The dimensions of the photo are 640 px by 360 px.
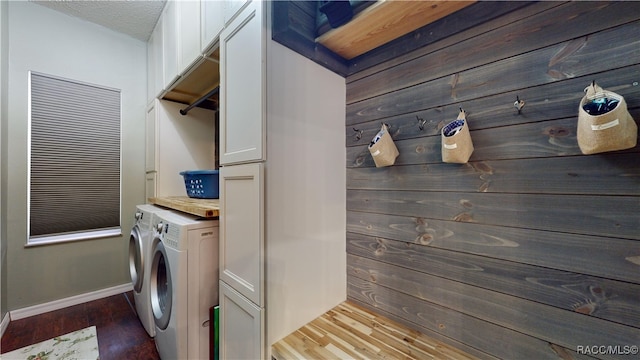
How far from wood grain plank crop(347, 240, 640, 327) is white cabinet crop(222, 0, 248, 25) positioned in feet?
4.67

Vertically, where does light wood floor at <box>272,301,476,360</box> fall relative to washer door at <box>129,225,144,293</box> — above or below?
below

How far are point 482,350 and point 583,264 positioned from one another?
527 millimetres

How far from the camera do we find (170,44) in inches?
79.4

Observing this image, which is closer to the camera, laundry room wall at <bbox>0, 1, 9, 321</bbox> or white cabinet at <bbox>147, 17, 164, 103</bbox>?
laundry room wall at <bbox>0, 1, 9, 321</bbox>

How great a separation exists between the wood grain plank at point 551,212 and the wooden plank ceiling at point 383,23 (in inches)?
30.6

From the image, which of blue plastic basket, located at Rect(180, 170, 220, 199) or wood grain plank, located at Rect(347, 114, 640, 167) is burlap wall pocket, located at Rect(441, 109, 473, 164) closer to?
wood grain plank, located at Rect(347, 114, 640, 167)

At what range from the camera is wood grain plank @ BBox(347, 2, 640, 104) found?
78 centimetres

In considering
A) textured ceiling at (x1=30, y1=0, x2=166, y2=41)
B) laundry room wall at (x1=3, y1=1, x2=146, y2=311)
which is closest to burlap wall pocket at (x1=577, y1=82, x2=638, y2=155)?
textured ceiling at (x1=30, y1=0, x2=166, y2=41)

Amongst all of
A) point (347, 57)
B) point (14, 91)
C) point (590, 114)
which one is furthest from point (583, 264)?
point (14, 91)

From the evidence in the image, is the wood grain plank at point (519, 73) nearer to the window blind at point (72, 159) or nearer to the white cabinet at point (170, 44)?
the white cabinet at point (170, 44)

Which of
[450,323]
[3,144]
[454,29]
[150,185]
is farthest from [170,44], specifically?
[450,323]

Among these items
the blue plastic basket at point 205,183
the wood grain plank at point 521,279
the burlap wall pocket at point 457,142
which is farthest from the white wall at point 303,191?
the blue plastic basket at point 205,183

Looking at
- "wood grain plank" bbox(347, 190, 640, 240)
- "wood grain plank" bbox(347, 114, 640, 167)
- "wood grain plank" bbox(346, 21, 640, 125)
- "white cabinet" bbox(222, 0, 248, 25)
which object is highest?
"white cabinet" bbox(222, 0, 248, 25)

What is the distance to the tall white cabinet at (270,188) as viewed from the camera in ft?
3.47
